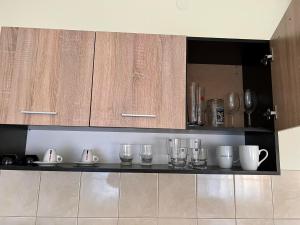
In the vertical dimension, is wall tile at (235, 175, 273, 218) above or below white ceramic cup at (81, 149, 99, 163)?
below

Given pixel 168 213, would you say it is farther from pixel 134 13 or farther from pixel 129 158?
pixel 134 13

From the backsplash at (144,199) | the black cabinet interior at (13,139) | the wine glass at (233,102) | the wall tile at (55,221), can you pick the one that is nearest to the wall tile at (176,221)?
the backsplash at (144,199)

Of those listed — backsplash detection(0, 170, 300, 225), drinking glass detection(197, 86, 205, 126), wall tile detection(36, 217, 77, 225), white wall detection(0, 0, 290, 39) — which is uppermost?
white wall detection(0, 0, 290, 39)

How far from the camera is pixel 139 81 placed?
1.07m

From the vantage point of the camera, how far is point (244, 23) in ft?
5.00

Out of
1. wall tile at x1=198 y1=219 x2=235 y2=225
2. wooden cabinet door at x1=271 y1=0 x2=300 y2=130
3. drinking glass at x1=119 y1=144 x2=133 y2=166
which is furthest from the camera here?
wall tile at x1=198 y1=219 x2=235 y2=225

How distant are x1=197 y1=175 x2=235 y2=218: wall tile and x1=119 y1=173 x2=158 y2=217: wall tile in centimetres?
23

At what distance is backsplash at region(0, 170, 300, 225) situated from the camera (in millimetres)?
1228

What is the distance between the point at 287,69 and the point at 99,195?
1.02m

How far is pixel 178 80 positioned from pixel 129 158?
1.40ft

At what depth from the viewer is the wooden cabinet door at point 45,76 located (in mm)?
1029

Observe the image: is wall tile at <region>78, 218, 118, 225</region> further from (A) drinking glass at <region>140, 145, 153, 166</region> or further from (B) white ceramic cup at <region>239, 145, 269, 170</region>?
(B) white ceramic cup at <region>239, 145, 269, 170</region>

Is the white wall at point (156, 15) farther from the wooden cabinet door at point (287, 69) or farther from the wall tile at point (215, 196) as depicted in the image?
the wall tile at point (215, 196)

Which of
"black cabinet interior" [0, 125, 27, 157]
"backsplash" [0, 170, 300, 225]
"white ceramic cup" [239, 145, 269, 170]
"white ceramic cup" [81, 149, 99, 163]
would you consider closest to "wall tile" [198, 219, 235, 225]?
"backsplash" [0, 170, 300, 225]
